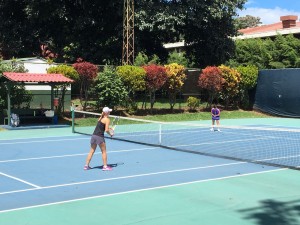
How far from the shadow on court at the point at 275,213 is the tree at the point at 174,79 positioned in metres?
20.1

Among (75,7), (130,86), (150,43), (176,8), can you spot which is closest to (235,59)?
(150,43)

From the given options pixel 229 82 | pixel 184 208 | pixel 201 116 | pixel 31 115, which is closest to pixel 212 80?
pixel 229 82

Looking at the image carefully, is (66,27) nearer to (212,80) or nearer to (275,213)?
(212,80)

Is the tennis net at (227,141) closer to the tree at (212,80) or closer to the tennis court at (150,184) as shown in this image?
the tennis court at (150,184)

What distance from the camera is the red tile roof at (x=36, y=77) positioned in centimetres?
2130

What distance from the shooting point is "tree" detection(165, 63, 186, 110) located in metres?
27.6

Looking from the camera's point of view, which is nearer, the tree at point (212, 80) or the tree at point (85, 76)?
the tree at point (85, 76)

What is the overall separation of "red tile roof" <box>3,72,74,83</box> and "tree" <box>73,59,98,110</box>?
6.65 feet

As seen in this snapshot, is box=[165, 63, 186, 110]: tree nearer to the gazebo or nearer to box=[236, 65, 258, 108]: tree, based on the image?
box=[236, 65, 258, 108]: tree

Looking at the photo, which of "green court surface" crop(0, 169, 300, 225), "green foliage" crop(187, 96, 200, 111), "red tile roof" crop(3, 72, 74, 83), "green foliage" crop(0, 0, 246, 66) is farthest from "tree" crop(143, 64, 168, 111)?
"green court surface" crop(0, 169, 300, 225)

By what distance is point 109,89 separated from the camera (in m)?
24.5

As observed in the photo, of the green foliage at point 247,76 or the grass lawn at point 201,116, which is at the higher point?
the green foliage at point 247,76

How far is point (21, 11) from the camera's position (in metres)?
34.3

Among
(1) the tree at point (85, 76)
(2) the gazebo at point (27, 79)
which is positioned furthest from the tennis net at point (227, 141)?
(1) the tree at point (85, 76)
